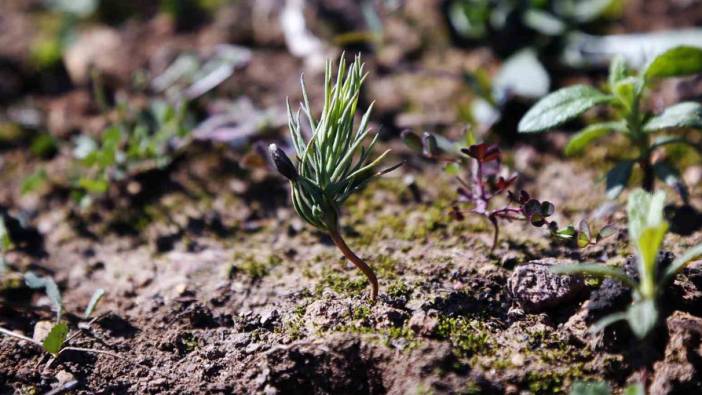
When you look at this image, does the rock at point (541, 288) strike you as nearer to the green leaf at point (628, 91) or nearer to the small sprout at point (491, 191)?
the small sprout at point (491, 191)

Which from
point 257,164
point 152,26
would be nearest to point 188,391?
point 257,164

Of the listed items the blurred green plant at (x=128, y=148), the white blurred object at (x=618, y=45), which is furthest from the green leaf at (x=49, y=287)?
the white blurred object at (x=618, y=45)

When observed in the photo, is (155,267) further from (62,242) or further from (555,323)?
(555,323)

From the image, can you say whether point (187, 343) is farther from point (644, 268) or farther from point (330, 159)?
point (644, 268)

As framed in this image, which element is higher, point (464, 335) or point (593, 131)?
point (593, 131)

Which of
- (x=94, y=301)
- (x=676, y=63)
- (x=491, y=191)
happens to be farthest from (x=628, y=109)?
(x=94, y=301)
